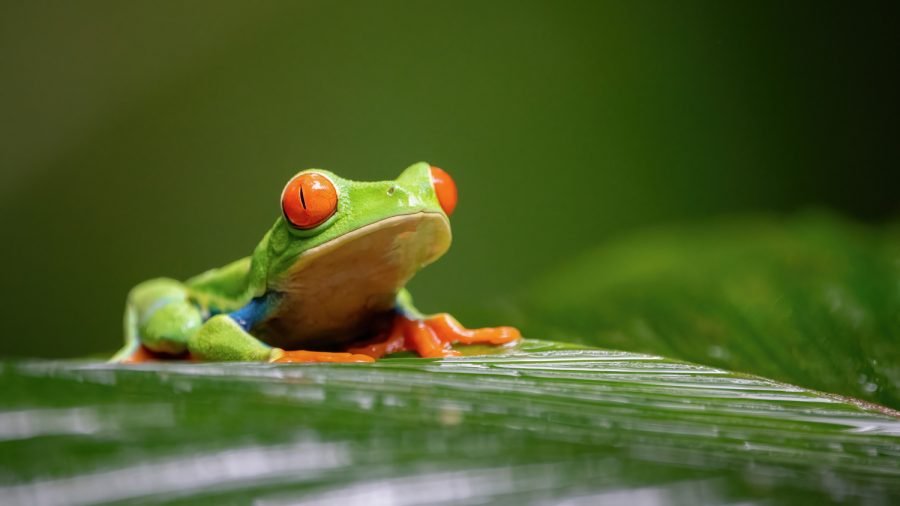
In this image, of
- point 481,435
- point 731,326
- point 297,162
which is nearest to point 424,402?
point 481,435

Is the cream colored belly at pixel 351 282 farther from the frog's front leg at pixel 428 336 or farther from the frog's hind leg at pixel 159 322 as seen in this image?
the frog's hind leg at pixel 159 322

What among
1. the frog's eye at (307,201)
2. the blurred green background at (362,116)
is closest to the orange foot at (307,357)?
the frog's eye at (307,201)

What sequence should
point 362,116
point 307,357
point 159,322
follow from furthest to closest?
point 362,116 → point 159,322 → point 307,357

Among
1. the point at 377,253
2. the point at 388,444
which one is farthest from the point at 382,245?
the point at 388,444

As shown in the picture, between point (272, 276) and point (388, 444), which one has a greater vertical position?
point (272, 276)

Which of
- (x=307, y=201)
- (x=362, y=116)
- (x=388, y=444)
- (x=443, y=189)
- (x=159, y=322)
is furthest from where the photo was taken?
(x=362, y=116)

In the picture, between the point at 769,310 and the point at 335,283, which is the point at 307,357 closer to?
the point at 335,283

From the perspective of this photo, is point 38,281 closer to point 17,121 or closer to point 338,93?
point 17,121
